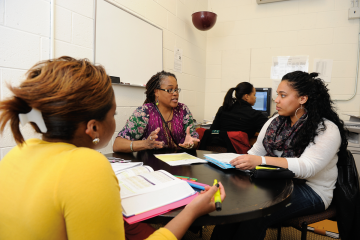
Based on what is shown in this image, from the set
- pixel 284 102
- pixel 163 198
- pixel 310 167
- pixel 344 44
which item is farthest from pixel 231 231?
pixel 344 44

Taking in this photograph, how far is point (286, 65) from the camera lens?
3562 millimetres

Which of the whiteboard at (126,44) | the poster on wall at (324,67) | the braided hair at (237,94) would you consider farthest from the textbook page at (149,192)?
the poster on wall at (324,67)

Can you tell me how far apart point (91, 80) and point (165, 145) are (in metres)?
1.31

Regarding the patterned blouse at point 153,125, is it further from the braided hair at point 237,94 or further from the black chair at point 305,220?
the black chair at point 305,220

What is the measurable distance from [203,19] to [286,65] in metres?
1.48

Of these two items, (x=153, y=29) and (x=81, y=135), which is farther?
(x=153, y=29)

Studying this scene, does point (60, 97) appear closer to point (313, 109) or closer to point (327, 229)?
point (313, 109)

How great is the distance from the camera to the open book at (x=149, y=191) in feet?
2.31

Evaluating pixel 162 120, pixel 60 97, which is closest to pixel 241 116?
pixel 162 120

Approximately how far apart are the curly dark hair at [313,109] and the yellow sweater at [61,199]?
1.15m

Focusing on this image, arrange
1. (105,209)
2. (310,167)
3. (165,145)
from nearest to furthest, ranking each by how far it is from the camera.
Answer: (105,209) < (310,167) < (165,145)

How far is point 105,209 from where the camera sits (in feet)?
1.66

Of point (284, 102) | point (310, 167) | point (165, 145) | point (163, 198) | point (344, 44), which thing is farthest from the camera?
point (344, 44)

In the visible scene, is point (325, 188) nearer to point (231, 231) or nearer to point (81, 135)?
point (231, 231)
